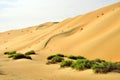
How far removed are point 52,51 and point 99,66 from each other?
19533 mm

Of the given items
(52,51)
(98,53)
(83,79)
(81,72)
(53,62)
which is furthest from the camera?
(52,51)

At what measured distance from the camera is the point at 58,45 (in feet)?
110

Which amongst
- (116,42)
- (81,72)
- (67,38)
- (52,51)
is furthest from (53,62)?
(67,38)

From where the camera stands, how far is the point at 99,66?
1281cm

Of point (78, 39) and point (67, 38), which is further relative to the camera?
point (67, 38)

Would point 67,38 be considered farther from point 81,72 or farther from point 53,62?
point 81,72

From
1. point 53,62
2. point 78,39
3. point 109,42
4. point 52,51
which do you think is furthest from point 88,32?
point 53,62

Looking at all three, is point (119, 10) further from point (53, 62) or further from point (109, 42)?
point (53, 62)

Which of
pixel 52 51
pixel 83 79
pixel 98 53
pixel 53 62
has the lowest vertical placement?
pixel 83 79

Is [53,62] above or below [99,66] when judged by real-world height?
above

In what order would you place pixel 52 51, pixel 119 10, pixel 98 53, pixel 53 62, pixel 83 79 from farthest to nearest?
pixel 119 10 < pixel 52 51 < pixel 98 53 < pixel 53 62 < pixel 83 79

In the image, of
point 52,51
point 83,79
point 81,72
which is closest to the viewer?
point 83,79

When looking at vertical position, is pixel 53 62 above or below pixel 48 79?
above

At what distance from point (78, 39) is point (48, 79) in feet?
65.2
